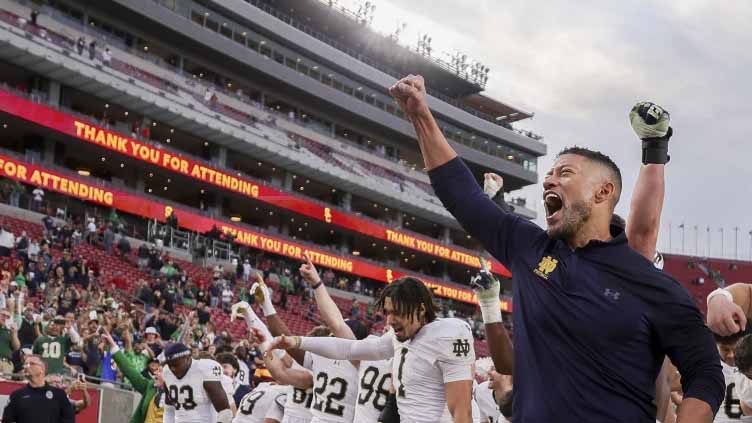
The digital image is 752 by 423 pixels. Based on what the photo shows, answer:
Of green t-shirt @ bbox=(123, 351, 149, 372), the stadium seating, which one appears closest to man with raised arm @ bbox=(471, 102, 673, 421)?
Result: green t-shirt @ bbox=(123, 351, 149, 372)

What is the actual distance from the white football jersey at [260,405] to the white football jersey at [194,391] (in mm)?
483

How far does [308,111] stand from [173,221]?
24.1 meters

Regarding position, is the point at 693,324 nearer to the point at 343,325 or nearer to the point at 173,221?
the point at 343,325

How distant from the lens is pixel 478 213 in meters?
3.92

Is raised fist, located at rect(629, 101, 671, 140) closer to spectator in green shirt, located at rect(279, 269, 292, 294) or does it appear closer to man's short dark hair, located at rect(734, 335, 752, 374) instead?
man's short dark hair, located at rect(734, 335, 752, 374)

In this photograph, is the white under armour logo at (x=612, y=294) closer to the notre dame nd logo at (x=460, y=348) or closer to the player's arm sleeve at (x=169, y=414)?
the notre dame nd logo at (x=460, y=348)

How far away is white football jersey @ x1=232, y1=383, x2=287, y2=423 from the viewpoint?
34.0 feet

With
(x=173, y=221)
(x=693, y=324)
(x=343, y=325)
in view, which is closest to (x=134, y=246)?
(x=173, y=221)

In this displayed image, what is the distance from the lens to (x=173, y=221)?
42344 mm

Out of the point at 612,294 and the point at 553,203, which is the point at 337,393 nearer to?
the point at 553,203

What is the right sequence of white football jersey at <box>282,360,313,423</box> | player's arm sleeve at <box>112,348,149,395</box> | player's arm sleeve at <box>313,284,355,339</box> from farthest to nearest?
player's arm sleeve at <box>112,348,149,395</box> < white football jersey at <box>282,360,313,423</box> < player's arm sleeve at <box>313,284,355,339</box>

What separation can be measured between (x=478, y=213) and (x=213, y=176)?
48623 mm

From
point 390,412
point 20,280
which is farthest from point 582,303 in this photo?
point 20,280

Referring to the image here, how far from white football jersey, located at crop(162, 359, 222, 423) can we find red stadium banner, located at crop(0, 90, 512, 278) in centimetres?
2627
